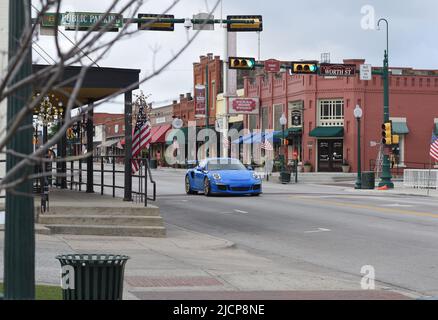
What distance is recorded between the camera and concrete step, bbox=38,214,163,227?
14.5 metres

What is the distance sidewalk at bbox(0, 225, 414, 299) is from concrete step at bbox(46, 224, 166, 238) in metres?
0.38

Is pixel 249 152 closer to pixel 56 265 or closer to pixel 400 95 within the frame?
pixel 400 95

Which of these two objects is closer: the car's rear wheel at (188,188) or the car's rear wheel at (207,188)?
the car's rear wheel at (207,188)

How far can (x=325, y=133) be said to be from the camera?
56.9 meters

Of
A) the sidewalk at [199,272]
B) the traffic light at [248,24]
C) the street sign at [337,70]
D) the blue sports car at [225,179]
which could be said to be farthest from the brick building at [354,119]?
the sidewalk at [199,272]

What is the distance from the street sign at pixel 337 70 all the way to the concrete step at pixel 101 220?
71.3 feet

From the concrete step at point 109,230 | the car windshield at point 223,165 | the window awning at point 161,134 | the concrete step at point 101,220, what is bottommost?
the concrete step at point 109,230

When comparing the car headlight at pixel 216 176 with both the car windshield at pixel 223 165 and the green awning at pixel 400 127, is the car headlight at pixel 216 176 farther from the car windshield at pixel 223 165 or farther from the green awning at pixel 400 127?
the green awning at pixel 400 127

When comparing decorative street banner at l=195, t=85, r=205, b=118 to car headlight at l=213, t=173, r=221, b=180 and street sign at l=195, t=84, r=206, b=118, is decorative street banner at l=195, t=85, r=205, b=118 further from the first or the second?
car headlight at l=213, t=173, r=221, b=180

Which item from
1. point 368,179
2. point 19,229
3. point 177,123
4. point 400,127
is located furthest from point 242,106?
point 19,229

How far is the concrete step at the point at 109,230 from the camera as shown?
14.3 meters

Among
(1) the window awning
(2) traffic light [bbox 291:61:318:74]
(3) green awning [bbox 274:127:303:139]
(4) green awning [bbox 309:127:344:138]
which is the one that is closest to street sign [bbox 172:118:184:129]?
(1) the window awning

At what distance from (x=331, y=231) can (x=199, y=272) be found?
6.88 metres
